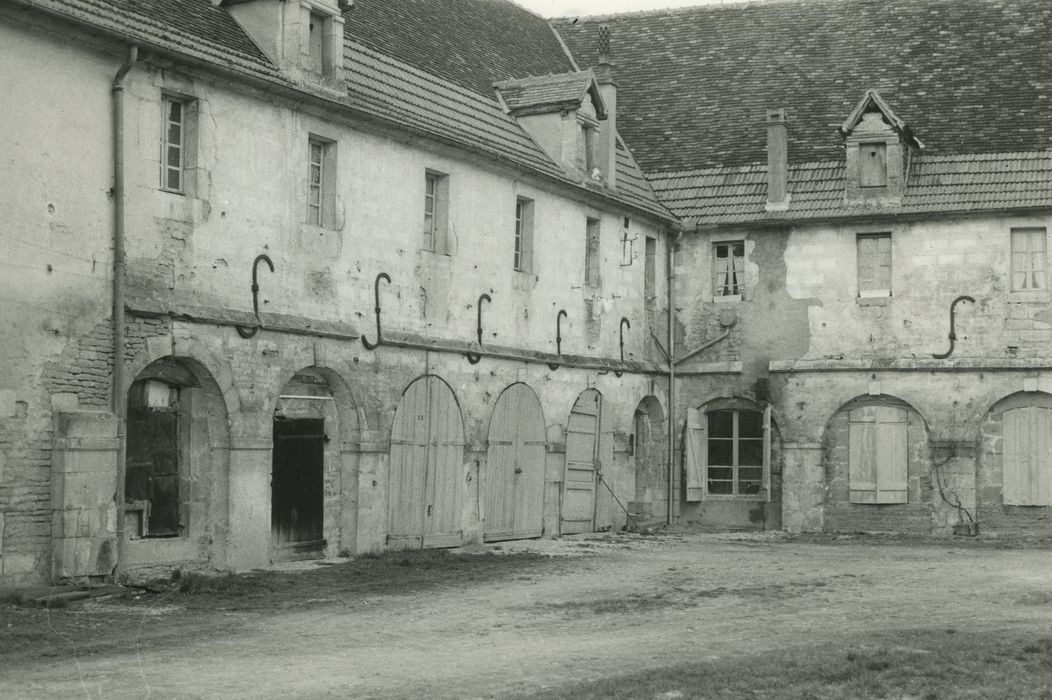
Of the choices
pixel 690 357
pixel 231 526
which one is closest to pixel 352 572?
pixel 231 526

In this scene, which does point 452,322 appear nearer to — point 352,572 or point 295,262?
point 295,262

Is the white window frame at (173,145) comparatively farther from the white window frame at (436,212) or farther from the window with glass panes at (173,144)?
the white window frame at (436,212)

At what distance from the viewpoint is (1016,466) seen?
84.8ft

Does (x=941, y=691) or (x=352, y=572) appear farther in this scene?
(x=352, y=572)

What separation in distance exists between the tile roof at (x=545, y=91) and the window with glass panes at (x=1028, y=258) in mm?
8125

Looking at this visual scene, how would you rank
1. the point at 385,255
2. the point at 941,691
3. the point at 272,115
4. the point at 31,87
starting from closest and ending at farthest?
the point at 941,691 → the point at 31,87 → the point at 272,115 → the point at 385,255

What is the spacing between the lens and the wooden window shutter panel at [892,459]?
2644 centimetres

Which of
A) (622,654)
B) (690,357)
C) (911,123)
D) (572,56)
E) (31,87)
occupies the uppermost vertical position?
(572,56)

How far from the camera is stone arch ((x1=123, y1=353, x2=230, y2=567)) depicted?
16359mm

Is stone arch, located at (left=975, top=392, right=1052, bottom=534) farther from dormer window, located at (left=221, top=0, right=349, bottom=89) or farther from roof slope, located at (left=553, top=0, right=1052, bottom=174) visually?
dormer window, located at (left=221, top=0, right=349, bottom=89)

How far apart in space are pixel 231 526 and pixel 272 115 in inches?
199

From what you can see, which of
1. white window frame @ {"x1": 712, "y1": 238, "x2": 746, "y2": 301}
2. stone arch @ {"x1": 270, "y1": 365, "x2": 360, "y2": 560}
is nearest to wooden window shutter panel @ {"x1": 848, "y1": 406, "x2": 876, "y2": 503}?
white window frame @ {"x1": 712, "y1": 238, "x2": 746, "y2": 301}

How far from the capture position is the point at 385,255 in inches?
794

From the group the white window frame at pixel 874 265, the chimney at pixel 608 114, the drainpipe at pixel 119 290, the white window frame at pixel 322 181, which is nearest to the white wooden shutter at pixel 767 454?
the white window frame at pixel 874 265
